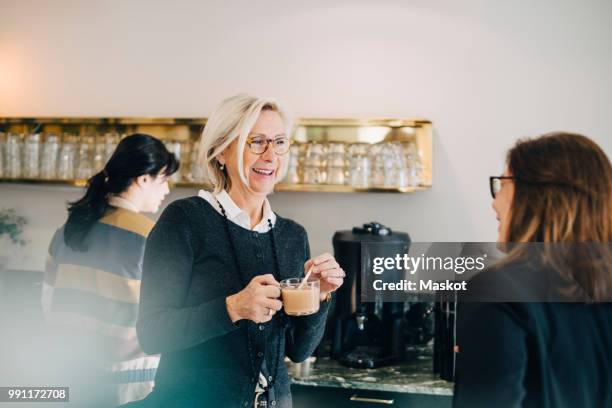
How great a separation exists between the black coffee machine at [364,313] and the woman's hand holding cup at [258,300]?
0.92 metres

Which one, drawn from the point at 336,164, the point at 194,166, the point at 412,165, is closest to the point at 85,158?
the point at 194,166

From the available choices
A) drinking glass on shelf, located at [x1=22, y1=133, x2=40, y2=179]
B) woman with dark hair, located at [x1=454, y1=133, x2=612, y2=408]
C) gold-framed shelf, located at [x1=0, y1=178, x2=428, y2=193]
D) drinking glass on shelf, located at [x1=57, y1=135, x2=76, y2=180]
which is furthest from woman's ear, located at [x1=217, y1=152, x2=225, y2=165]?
drinking glass on shelf, located at [x1=22, y1=133, x2=40, y2=179]

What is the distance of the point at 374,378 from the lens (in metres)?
1.90

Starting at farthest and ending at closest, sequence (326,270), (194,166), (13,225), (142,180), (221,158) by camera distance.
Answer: (13,225), (194,166), (142,180), (221,158), (326,270)

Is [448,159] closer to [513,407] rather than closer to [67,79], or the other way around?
[513,407]

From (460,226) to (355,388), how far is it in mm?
929

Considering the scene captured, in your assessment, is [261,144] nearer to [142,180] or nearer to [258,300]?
[258,300]

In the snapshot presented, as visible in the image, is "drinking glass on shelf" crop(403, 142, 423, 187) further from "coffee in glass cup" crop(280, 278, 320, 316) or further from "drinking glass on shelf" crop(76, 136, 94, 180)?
"drinking glass on shelf" crop(76, 136, 94, 180)

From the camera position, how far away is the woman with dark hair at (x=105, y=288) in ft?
5.69

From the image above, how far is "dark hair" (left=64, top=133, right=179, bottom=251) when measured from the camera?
68.7 inches

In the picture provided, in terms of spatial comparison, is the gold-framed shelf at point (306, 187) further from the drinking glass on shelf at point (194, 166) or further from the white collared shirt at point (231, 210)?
the white collared shirt at point (231, 210)

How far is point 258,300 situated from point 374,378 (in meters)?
0.90

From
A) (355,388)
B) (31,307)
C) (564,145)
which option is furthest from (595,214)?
(31,307)

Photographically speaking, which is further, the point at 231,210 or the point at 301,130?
the point at 301,130
